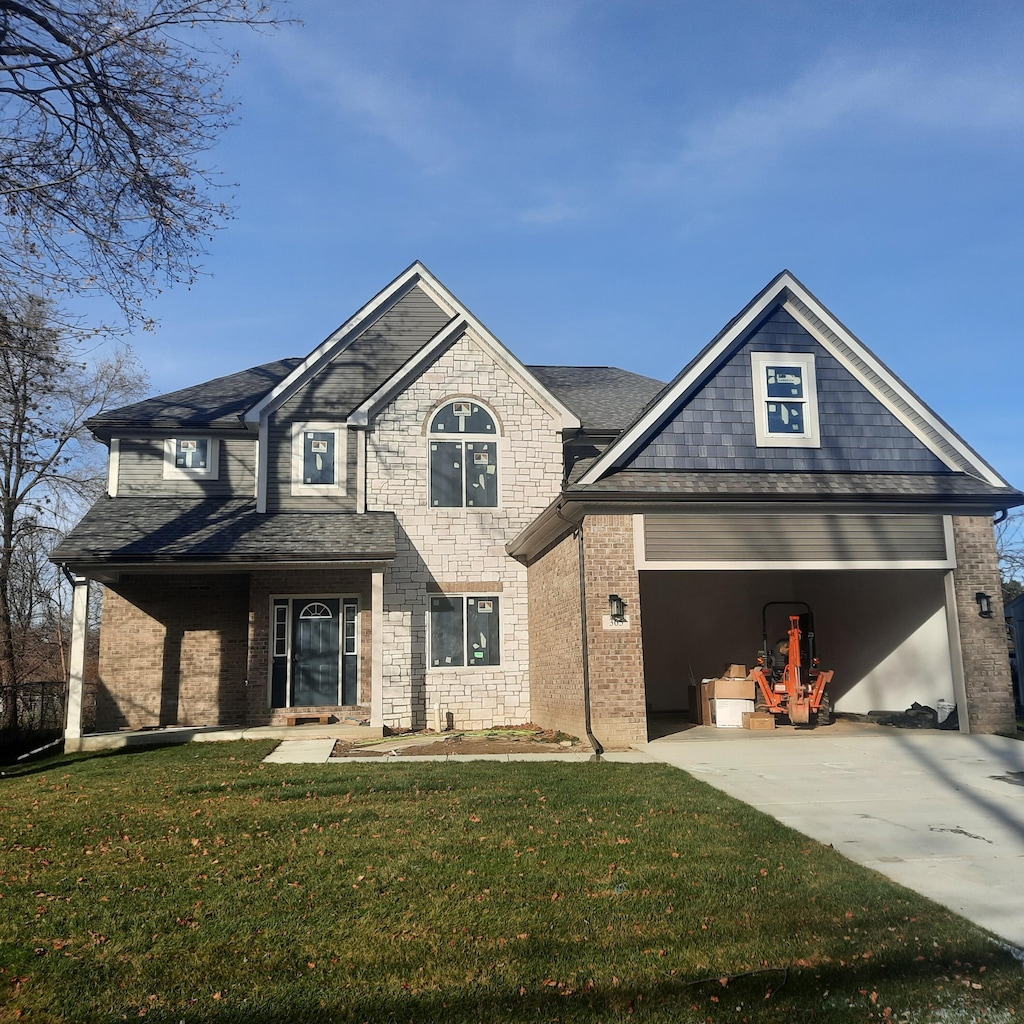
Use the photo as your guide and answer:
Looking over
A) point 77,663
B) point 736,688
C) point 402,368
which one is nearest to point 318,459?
point 402,368

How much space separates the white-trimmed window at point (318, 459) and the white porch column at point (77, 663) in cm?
409

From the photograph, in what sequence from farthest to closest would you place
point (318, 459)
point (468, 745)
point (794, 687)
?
point (318, 459)
point (794, 687)
point (468, 745)

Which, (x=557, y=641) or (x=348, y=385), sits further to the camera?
(x=348, y=385)

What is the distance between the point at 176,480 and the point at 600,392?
944cm

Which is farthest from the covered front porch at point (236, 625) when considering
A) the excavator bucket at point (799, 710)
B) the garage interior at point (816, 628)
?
the excavator bucket at point (799, 710)

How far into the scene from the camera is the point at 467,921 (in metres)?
5.05

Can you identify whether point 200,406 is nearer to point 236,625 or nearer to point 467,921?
point 236,625

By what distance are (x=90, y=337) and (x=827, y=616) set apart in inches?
569

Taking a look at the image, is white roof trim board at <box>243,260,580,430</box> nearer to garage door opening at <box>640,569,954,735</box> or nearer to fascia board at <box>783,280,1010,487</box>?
garage door opening at <box>640,569,954,735</box>

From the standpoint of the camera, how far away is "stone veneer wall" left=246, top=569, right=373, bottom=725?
15836mm

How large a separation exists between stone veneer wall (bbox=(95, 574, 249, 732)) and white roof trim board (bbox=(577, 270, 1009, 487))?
9.17 m

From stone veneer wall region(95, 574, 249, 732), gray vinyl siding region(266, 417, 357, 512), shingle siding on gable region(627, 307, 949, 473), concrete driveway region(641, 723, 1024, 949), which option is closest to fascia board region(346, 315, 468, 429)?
gray vinyl siding region(266, 417, 357, 512)

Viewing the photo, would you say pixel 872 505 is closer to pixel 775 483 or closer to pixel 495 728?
pixel 775 483

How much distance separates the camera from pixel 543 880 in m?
5.83
